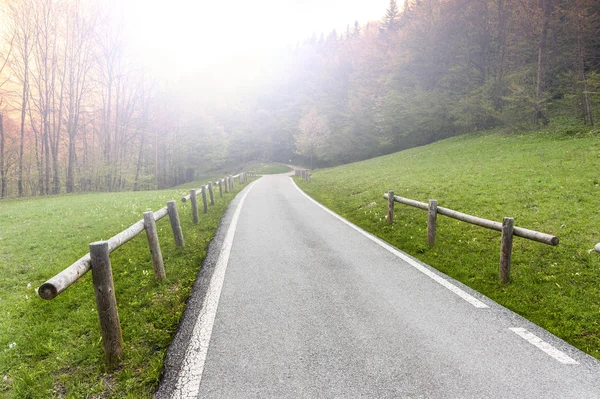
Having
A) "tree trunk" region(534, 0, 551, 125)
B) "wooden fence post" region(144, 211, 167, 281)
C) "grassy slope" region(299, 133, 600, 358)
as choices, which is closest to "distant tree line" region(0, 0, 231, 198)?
"grassy slope" region(299, 133, 600, 358)

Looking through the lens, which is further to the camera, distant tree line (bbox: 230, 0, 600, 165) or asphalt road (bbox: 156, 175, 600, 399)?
distant tree line (bbox: 230, 0, 600, 165)

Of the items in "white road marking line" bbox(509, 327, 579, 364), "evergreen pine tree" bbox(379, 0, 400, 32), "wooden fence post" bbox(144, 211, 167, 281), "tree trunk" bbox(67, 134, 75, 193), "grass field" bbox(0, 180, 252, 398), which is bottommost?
"grass field" bbox(0, 180, 252, 398)

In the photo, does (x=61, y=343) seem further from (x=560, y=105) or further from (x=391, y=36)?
(x=391, y=36)

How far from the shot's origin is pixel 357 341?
393cm

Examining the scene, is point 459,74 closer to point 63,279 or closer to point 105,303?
point 105,303

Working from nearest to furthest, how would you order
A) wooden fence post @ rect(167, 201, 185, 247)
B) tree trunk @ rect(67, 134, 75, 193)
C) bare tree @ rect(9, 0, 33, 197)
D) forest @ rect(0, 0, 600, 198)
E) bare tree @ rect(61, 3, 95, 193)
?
wooden fence post @ rect(167, 201, 185, 247) → bare tree @ rect(9, 0, 33, 197) → forest @ rect(0, 0, 600, 198) → bare tree @ rect(61, 3, 95, 193) → tree trunk @ rect(67, 134, 75, 193)

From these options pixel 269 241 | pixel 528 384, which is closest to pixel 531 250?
pixel 528 384

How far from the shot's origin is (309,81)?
297ft

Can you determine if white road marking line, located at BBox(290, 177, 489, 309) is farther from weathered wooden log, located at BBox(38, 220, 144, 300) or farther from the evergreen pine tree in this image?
the evergreen pine tree

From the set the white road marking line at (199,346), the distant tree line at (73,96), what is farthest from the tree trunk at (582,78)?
the distant tree line at (73,96)

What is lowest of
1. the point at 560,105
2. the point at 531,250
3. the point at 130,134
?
the point at 531,250

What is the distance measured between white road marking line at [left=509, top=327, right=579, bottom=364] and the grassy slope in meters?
0.53

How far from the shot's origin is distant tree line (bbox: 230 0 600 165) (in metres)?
27.7

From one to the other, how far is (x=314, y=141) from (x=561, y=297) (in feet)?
174
